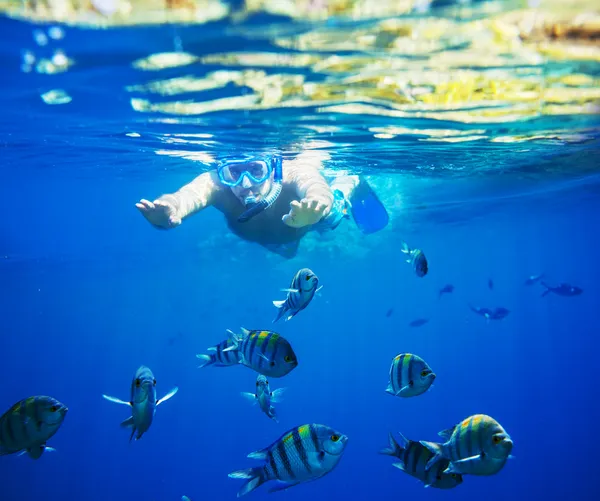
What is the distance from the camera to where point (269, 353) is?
5.19m

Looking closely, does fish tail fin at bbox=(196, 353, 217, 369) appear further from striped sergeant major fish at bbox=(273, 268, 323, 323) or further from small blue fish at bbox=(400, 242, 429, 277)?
small blue fish at bbox=(400, 242, 429, 277)

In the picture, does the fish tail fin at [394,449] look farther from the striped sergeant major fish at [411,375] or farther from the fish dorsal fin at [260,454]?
the fish dorsal fin at [260,454]

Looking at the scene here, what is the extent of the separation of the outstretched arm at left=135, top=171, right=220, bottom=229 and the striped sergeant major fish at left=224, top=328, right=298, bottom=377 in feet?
9.75

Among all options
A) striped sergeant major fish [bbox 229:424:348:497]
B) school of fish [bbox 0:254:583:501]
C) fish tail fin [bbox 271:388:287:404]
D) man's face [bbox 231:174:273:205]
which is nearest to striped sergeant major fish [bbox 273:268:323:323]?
school of fish [bbox 0:254:583:501]

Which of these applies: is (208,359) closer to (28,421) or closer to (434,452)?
(28,421)

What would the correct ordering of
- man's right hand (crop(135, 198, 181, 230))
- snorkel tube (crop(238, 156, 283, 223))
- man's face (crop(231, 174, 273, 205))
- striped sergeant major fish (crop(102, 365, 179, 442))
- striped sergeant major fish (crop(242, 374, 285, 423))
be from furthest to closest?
man's face (crop(231, 174, 273, 205)) → snorkel tube (crop(238, 156, 283, 223)) → man's right hand (crop(135, 198, 181, 230)) → striped sergeant major fish (crop(242, 374, 285, 423)) → striped sergeant major fish (crop(102, 365, 179, 442))

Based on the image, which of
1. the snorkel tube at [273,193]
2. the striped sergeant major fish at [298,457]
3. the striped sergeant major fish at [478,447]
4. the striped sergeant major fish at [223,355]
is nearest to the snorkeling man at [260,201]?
the snorkel tube at [273,193]

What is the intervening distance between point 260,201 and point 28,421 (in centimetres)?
475

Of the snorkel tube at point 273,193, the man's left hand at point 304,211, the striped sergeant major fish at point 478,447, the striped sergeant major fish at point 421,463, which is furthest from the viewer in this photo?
the snorkel tube at point 273,193

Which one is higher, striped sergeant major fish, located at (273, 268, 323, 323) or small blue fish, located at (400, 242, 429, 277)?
small blue fish, located at (400, 242, 429, 277)

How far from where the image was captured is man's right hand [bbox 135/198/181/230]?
23.0ft

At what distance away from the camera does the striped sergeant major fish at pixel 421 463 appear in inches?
194

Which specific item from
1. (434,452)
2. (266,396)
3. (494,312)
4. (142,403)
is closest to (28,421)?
(142,403)

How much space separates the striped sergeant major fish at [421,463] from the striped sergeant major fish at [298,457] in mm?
964
